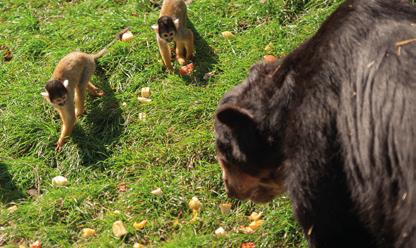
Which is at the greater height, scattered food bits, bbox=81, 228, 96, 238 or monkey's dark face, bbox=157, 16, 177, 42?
monkey's dark face, bbox=157, 16, 177, 42

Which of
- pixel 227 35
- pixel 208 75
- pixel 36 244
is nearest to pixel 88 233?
pixel 36 244

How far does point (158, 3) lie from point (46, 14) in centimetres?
145

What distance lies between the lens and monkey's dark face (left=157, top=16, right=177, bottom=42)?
7.62 m

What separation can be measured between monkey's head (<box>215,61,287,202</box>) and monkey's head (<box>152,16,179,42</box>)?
3005 mm

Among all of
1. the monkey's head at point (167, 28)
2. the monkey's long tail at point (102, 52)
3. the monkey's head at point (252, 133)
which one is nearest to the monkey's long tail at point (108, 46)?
the monkey's long tail at point (102, 52)

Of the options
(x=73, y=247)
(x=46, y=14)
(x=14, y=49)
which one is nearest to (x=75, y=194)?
(x=73, y=247)

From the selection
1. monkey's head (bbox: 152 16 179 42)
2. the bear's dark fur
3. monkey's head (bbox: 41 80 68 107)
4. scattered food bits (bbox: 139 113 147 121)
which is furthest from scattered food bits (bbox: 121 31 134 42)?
the bear's dark fur

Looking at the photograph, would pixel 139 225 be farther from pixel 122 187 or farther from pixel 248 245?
pixel 248 245

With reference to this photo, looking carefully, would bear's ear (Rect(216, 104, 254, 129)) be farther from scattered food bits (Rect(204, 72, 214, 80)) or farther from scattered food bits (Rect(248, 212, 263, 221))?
scattered food bits (Rect(204, 72, 214, 80))

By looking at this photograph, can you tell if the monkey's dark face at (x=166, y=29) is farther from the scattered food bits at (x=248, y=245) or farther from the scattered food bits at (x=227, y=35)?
the scattered food bits at (x=248, y=245)

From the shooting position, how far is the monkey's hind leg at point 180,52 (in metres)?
7.82

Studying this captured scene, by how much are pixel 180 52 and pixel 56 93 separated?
57.9 inches

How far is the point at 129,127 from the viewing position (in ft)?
23.7

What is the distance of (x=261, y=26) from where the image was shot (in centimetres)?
789
